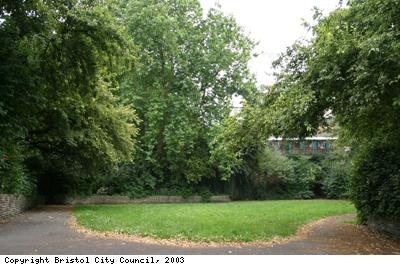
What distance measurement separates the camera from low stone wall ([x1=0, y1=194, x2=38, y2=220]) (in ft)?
60.5

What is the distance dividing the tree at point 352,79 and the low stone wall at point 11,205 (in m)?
11.2

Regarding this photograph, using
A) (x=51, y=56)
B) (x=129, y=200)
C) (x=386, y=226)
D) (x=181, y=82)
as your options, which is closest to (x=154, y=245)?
(x=386, y=226)

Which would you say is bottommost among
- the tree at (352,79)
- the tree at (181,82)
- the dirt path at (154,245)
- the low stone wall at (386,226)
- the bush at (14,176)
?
the dirt path at (154,245)

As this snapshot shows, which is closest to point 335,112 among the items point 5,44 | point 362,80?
point 362,80

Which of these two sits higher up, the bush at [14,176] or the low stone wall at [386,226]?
the bush at [14,176]

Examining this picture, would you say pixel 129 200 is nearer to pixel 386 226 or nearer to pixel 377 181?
pixel 377 181

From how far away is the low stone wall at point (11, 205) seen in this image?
60.5ft

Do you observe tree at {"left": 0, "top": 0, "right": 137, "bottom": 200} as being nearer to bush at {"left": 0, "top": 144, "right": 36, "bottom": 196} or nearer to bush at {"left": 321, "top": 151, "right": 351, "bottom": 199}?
bush at {"left": 0, "top": 144, "right": 36, "bottom": 196}

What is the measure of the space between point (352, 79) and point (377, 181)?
582 cm

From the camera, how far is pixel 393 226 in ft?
47.5

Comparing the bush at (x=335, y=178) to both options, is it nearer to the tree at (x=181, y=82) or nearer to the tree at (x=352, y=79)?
the tree at (x=181, y=82)

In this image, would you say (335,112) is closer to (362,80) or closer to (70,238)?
(362,80)

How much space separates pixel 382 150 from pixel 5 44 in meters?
12.3

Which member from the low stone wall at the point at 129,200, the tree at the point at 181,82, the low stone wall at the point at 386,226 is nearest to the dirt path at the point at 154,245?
the low stone wall at the point at 386,226
